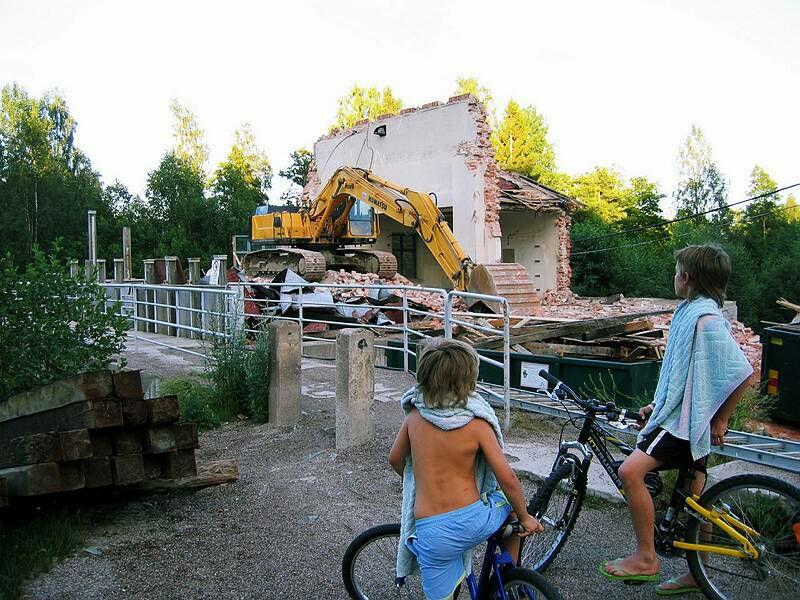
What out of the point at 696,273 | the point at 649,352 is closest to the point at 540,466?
the point at 696,273

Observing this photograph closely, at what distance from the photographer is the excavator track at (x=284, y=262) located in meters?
17.9

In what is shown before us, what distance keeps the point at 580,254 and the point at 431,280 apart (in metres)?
7.38

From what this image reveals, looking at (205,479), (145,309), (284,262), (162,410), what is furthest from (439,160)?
(162,410)

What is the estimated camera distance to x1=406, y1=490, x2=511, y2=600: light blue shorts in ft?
8.90

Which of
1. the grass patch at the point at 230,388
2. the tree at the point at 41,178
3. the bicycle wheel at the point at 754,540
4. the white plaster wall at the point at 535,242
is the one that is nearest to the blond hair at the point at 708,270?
the bicycle wheel at the point at 754,540

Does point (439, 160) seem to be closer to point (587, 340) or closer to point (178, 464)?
point (587, 340)

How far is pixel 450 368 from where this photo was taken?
9.04 feet

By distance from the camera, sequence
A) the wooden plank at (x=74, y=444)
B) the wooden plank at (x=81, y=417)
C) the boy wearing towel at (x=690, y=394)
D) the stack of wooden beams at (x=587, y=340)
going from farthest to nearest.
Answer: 1. the stack of wooden beams at (x=587, y=340)
2. the wooden plank at (x=81, y=417)
3. the wooden plank at (x=74, y=444)
4. the boy wearing towel at (x=690, y=394)

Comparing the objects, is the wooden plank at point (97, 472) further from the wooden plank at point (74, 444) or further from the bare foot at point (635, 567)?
the bare foot at point (635, 567)

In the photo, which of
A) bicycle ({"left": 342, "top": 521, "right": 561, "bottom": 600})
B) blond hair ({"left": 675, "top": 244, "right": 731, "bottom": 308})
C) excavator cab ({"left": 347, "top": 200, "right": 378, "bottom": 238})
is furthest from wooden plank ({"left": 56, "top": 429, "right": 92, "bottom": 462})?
excavator cab ({"left": 347, "top": 200, "right": 378, "bottom": 238})

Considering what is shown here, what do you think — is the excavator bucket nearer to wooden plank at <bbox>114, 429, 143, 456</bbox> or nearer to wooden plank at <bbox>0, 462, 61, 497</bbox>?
wooden plank at <bbox>114, 429, 143, 456</bbox>

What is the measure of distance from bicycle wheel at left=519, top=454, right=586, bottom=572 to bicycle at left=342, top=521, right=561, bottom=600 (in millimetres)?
484

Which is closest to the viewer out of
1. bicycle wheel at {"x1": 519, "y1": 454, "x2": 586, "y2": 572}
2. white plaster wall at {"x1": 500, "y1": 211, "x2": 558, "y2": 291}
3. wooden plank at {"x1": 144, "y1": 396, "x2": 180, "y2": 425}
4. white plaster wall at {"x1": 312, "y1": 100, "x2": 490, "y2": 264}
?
bicycle wheel at {"x1": 519, "y1": 454, "x2": 586, "y2": 572}

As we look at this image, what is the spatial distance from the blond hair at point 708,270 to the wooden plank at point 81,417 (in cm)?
343
